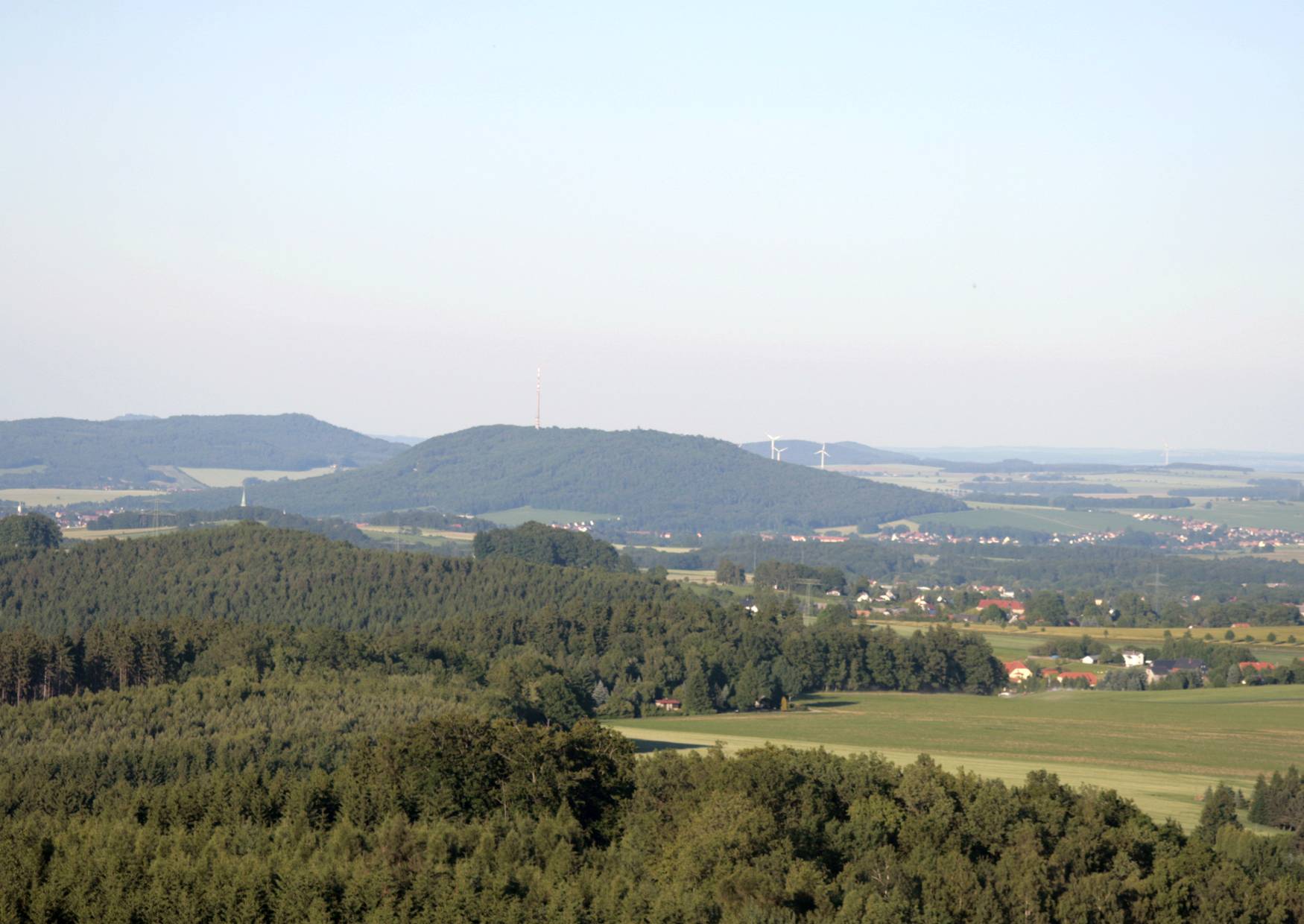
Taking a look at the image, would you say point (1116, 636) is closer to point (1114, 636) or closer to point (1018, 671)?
point (1114, 636)

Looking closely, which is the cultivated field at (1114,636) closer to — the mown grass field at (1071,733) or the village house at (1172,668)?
the village house at (1172,668)

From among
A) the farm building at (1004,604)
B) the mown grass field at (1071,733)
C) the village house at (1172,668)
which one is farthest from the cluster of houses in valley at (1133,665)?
the farm building at (1004,604)

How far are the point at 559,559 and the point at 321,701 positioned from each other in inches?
3936

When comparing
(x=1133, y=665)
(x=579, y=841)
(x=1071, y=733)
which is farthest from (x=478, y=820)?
(x=1133, y=665)

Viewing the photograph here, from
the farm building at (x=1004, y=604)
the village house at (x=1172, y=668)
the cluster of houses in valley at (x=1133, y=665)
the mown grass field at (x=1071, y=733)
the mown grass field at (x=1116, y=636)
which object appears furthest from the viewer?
the farm building at (x=1004, y=604)

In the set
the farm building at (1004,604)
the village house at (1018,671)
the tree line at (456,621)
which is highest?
the tree line at (456,621)

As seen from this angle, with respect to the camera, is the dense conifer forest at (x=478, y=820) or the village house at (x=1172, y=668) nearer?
the dense conifer forest at (x=478, y=820)

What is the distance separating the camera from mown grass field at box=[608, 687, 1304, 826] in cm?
6688

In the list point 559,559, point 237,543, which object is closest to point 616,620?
point 237,543

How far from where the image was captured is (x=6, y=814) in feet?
158

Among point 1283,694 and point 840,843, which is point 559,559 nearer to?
point 1283,694

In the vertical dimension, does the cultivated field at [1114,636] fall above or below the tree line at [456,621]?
below

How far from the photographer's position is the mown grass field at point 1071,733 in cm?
6688

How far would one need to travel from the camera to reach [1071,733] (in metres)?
81.7
